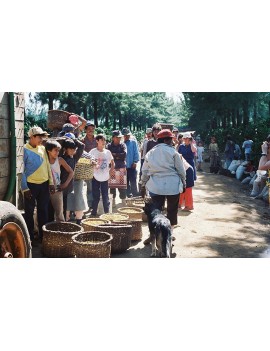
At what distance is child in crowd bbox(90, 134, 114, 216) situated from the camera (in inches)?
253

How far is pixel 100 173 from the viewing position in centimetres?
644

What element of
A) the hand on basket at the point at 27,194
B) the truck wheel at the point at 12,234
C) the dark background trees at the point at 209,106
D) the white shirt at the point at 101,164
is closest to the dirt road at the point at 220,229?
the hand on basket at the point at 27,194

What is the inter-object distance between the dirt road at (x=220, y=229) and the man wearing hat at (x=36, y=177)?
56 cm

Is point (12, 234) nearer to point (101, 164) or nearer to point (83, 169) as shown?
point (83, 169)

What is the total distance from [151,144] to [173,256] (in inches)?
125

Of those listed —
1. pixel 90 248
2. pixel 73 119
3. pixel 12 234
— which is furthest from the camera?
pixel 73 119

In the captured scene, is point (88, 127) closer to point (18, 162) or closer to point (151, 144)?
point (151, 144)

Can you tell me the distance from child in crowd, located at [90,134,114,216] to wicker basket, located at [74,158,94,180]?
27.4 inches

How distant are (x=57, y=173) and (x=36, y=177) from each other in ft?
1.33

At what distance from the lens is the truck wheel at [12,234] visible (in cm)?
283

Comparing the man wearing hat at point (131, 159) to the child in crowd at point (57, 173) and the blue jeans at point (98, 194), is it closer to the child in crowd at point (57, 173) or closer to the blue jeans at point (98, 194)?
the blue jeans at point (98, 194)

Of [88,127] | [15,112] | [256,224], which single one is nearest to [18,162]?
[15,112]

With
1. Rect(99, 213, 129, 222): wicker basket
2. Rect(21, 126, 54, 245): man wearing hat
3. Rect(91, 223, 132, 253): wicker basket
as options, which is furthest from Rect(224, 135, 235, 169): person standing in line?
Rect(21, 126, 54, 245): man wearing hat

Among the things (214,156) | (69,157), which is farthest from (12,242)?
(214,156)
